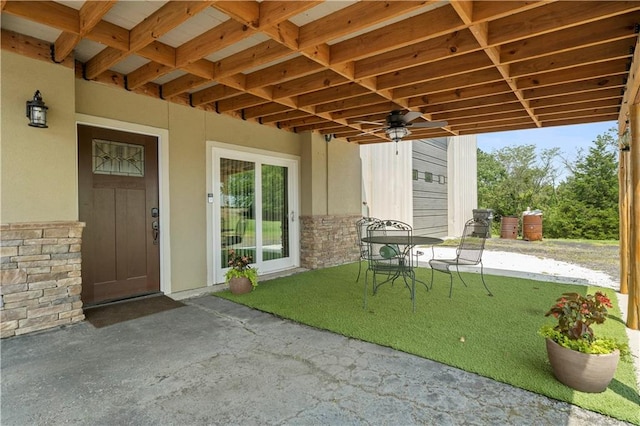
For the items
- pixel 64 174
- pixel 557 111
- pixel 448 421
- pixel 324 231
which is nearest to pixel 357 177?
pixel 324 231

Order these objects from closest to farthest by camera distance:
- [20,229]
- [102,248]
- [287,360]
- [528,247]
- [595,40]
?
1. [287,360]
2. [595,40]
3. [20,229]
4. [102,248]
5. [528,247]

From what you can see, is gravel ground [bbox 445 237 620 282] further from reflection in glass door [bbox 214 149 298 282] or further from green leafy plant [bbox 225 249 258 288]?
green leafy plant [bbox 225 249 258 288]

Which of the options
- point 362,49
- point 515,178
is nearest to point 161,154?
point 362,49

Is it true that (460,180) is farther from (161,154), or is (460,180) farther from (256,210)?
(161,154)

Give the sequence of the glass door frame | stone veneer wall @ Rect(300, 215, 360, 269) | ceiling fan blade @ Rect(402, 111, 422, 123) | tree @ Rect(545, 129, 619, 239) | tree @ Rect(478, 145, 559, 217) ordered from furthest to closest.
Result: tree @ Rect(478, 145, 559, 217) < tree @ Rect(545, 129, 619, 239) < stone veneer wall @ Rect(300, 215, 360, 269) < the glass door frame < ceiling fan blade @ Rect(402, 111, 422, 123)

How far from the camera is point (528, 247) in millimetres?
9930

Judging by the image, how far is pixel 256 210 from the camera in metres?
6.08

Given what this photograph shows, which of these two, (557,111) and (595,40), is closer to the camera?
(595,40)

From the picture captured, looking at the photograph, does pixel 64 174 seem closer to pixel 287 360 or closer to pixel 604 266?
pixel 287 360

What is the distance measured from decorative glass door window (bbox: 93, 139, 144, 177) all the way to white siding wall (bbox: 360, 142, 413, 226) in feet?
16.7

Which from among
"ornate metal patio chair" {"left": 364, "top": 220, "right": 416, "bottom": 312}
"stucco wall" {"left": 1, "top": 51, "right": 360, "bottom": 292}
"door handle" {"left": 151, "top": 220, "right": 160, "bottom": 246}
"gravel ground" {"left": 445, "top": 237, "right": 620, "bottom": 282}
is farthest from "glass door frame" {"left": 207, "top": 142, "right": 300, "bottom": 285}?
"gravel ground" {"left": 445, "top": 237, "right": 620, "bottom": 282}

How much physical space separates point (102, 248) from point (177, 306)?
46.5 inches

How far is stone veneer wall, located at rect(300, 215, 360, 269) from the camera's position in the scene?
680cm

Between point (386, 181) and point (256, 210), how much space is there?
13.9 feet
